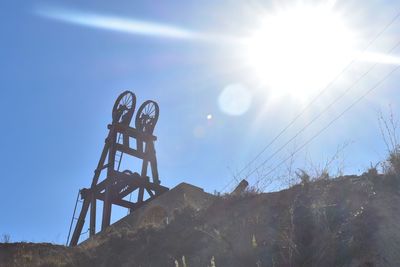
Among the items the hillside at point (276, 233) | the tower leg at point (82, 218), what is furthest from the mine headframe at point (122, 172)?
the hillside at point (276, 233)

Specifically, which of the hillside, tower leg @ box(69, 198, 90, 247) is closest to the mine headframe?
tower leg @ box(69, 198, 90, 247)

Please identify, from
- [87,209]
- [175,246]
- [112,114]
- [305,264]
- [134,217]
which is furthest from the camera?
[112,114]

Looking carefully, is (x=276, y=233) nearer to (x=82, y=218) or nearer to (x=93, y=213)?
(x=93, y=213)

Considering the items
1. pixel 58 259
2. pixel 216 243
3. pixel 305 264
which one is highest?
pixel 58 259

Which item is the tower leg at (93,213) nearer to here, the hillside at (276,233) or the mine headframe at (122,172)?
the mine headframe at (122,172)

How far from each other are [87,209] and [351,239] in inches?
971

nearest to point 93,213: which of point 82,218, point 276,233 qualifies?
point 82,218

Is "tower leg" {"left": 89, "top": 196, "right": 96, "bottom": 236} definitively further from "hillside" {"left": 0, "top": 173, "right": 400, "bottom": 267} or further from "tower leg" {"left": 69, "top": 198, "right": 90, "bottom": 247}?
"hillside" {"left": 0, "top": 173, "right": 400, "bottom": 267}

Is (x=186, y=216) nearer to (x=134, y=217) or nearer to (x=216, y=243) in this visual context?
(x=216, y=243)

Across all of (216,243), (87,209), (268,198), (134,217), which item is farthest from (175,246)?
(87,209)

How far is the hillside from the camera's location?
204 inches

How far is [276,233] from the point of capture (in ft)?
19.7

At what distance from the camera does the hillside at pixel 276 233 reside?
17.0 ft

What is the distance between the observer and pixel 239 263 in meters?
5.65
